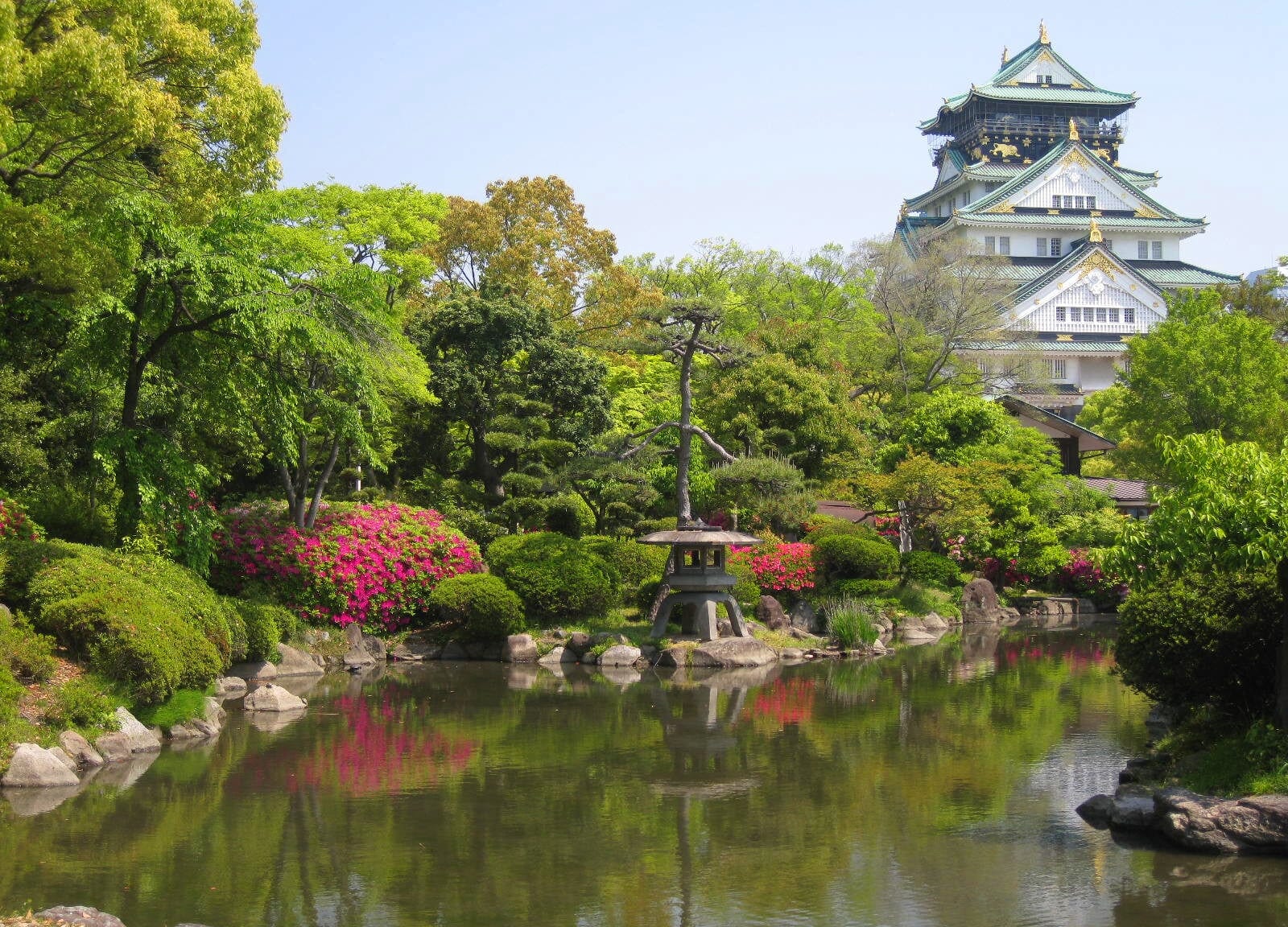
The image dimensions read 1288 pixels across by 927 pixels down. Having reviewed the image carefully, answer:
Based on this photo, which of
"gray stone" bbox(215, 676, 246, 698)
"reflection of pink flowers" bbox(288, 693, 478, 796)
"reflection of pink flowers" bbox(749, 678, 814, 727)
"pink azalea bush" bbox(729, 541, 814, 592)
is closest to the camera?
"reflection of pink flowers" bbox(288, 693, 478, 796)

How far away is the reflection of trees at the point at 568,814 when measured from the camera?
27.1ft

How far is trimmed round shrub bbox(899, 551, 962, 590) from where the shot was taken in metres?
26.8

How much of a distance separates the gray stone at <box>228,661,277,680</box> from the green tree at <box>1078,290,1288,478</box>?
18885mm

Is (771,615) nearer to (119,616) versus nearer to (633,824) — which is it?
(119,616)

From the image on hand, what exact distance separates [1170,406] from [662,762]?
67.0ft

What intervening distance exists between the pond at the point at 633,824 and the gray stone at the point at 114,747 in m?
0.41

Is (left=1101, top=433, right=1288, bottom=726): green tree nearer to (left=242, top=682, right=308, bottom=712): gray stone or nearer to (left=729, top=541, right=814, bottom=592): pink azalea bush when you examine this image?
(left=242, top=682, right=308, bottom=712): gray stone

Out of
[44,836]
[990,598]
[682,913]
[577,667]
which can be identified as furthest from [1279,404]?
→ [44,836]

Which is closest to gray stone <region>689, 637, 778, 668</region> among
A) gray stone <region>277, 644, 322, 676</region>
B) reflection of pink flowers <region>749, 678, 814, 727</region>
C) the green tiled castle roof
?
reflection of pink flowers <region>749, 678, 814, 727</region>

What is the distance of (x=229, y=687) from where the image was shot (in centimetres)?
1662

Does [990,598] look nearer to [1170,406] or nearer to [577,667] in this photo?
[1170,406]

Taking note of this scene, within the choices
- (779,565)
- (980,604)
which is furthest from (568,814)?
(980,604)

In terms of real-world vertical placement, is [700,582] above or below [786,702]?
above

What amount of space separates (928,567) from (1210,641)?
16509 mm
